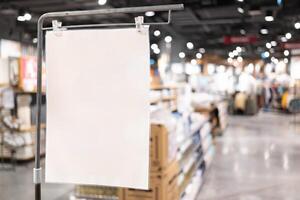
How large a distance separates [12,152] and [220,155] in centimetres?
466

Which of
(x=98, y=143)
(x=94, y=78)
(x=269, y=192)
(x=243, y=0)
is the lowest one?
(x=269, y=192)

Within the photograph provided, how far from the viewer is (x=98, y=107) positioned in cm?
207

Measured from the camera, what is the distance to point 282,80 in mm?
22609

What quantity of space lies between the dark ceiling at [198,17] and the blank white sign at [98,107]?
5.57 m

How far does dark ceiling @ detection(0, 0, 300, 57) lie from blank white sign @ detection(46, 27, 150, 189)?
5570mm

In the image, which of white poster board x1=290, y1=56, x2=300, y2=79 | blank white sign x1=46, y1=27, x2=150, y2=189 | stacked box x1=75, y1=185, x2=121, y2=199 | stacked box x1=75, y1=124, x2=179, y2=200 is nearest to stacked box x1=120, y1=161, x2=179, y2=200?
stacked box x1=75, y1=124, x2=179, y2=200

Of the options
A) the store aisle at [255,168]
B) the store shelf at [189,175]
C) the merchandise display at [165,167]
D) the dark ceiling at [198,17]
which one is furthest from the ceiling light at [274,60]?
the merchandise display at [165,167]

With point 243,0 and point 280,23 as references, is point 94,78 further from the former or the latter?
point 280,23

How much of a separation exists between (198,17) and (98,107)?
27.8 ft

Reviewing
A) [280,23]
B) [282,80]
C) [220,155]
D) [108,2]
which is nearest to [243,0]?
[108,2]

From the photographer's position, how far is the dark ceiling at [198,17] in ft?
25.7

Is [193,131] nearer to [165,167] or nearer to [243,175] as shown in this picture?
[243,175]

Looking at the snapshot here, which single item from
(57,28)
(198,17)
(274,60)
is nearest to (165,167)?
(57,28)

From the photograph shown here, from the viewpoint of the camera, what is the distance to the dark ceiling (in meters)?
7.82
